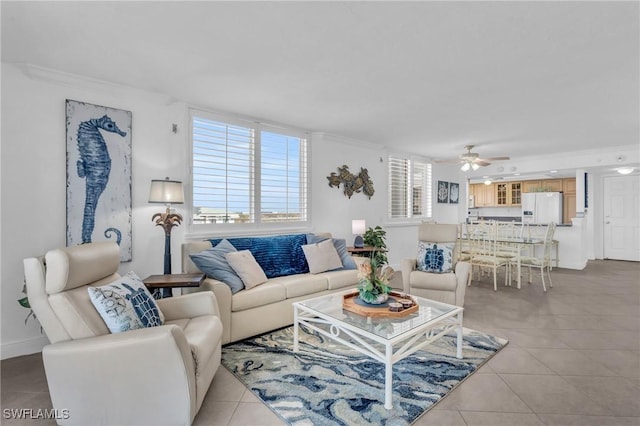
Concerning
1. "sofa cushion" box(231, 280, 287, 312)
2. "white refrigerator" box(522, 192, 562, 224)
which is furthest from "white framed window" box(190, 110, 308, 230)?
"white refrigerator" box(522, 192, 562, 224)

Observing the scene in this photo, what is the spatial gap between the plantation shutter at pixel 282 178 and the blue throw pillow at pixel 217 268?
124 cm

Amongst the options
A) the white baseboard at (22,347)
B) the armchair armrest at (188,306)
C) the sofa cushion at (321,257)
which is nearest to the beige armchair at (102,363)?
the armchair armrest at (188,306)

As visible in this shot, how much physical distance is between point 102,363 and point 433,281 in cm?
317

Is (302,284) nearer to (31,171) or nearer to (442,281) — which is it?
(442,281)

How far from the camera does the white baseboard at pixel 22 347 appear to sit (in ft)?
8.54

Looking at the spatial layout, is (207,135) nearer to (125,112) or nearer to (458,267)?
(125,112)

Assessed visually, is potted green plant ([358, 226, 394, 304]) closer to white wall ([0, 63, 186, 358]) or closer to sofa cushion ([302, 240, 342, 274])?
sofa cushion ([302, 240, 342, 274])

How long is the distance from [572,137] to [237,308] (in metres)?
5.79

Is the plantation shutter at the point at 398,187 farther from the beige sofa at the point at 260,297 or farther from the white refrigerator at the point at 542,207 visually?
the white refrigerator at the point at 542,207

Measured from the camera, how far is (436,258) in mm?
3842

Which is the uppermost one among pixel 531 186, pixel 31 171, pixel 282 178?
pixel 531 186

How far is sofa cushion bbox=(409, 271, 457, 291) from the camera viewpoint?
11.7 feet

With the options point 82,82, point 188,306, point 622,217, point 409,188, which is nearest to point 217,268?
point 188,306

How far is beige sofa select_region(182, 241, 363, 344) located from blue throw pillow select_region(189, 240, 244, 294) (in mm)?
64
